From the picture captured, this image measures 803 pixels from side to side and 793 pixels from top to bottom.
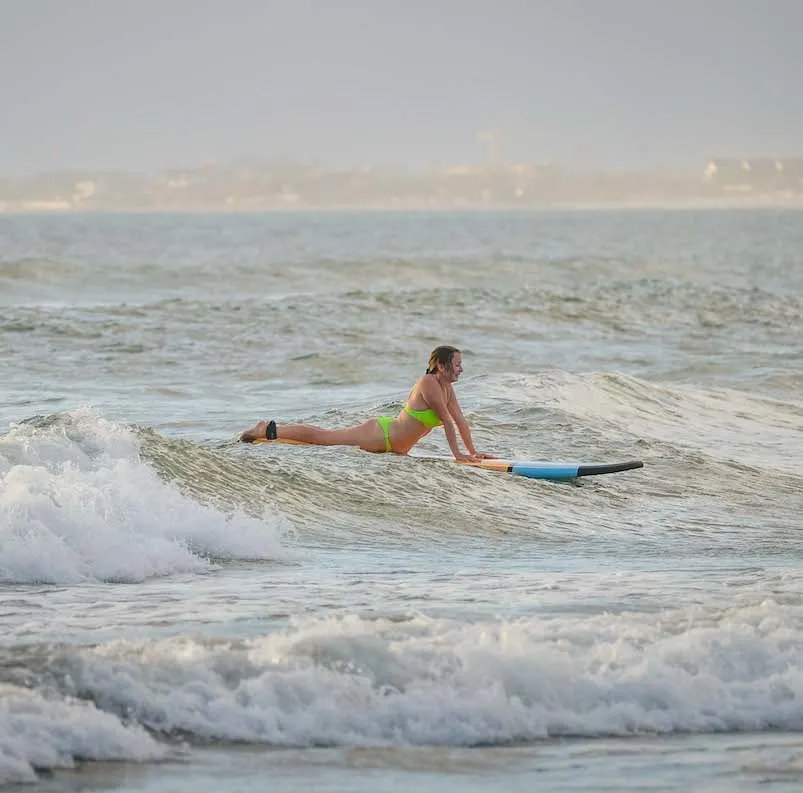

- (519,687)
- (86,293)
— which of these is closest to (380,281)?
(86,293)

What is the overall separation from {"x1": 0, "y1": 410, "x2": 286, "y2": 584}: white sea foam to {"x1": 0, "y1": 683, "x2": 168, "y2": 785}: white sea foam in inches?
94.7

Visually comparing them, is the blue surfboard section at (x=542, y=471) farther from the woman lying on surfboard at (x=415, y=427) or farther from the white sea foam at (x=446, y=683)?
the white sea foam at (x=446, y=683)

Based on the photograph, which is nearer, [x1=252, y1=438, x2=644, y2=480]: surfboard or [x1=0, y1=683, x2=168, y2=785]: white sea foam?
[x1=0, y1=683, x2=168, y2=785]: white sea foam

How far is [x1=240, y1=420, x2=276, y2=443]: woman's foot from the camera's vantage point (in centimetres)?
1367

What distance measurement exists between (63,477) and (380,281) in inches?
1457

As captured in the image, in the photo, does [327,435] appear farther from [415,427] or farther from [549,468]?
[549,468]

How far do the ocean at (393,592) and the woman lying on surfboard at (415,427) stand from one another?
217 millimetres

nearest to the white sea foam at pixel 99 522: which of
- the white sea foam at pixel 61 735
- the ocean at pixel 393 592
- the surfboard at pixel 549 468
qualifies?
the ocean at pixel 393 592

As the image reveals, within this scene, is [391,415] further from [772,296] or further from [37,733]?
[772,296]

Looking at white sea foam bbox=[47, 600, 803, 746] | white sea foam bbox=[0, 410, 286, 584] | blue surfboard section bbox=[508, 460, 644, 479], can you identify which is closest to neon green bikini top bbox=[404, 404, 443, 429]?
blue surfboard section bbox=[508, 460, 644, 479]

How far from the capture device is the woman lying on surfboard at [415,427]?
13.3 meters

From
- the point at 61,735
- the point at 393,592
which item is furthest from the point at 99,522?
the point at 61,735

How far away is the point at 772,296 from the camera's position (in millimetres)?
39250

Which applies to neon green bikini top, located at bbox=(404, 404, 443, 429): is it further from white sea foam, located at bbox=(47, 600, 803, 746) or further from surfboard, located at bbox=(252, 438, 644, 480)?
white sea foam, located at bbox=(47, 600, 803, 746)
